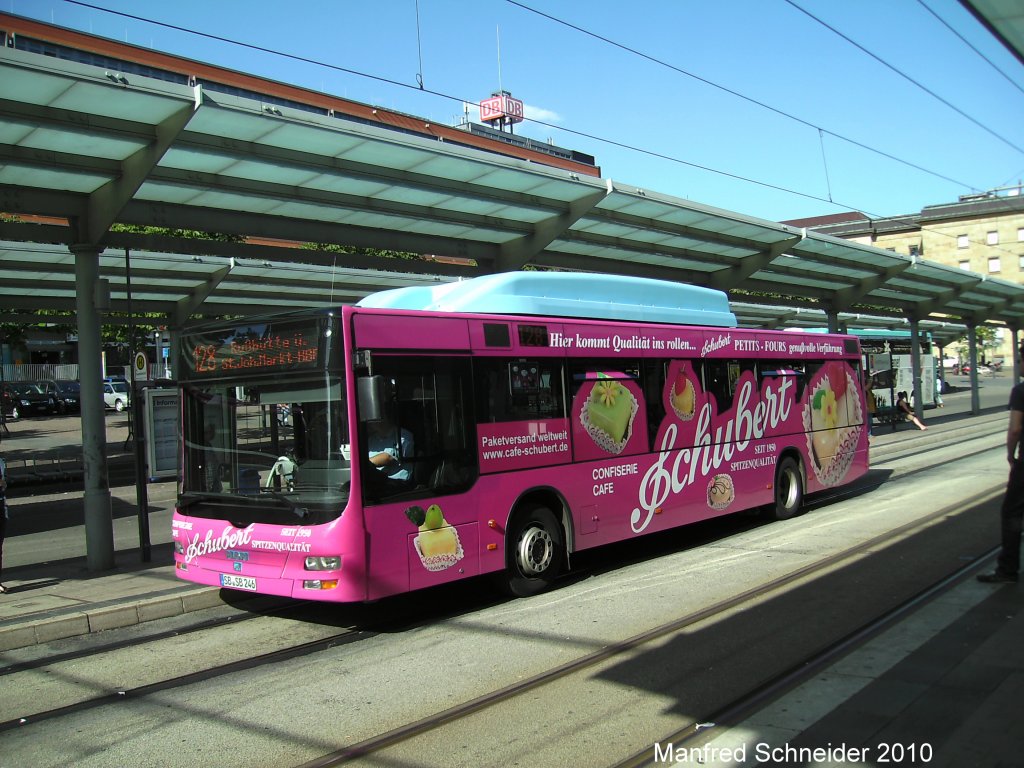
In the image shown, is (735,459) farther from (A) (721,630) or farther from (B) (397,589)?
(B) (397,589)

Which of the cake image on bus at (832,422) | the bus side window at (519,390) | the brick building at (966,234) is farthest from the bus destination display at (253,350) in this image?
the brick building at (966,234)

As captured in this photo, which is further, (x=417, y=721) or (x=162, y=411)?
(x=162, y=411)

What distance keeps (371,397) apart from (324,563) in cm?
142

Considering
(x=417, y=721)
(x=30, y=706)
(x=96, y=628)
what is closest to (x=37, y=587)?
(x=96, y=628)

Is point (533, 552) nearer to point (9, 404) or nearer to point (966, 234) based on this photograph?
point (9, 404)

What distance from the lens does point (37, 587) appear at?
30.7 ft

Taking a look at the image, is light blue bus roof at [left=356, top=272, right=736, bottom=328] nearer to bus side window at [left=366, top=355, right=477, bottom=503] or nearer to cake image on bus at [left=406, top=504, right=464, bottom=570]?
bus side window at [left=366, top=355, right=477, bottom=503]

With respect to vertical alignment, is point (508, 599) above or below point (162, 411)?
below

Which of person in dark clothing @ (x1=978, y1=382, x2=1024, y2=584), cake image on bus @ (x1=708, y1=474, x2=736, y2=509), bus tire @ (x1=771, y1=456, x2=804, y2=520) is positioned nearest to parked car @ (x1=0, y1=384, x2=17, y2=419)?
bus tire @ (x1=771, y1=456, x2=804, y2=520)

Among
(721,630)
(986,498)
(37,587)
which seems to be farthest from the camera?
(986,498)

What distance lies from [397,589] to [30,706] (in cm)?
277

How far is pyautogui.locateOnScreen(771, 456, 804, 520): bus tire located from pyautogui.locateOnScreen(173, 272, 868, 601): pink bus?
189cm

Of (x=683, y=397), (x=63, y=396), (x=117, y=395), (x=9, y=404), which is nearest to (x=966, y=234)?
(x=117, y=395)

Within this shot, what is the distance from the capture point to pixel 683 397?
10742 millimetres
